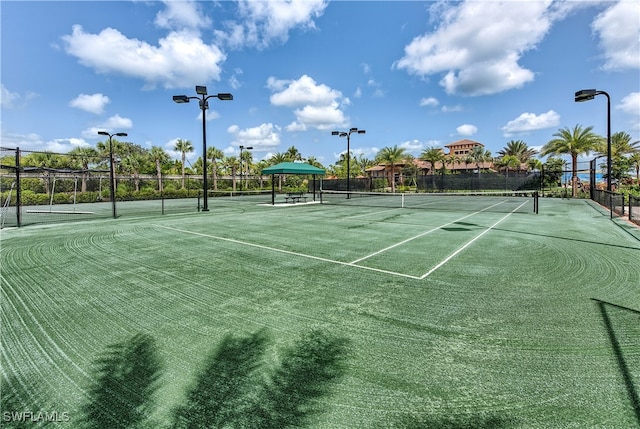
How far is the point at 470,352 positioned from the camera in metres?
2.95

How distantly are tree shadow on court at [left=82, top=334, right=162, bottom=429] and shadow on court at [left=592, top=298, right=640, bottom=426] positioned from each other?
130 inches

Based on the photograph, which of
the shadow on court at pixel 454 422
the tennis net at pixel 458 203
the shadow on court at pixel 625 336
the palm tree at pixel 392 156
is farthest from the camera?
the palm tree at pixel 392 156

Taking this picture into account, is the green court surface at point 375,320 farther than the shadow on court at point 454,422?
Yes

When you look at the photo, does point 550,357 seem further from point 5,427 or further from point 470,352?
point 5,427

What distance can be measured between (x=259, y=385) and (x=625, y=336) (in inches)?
138

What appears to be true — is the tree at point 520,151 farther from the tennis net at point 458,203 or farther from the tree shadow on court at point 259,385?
the tree shadow on court at point 259,385

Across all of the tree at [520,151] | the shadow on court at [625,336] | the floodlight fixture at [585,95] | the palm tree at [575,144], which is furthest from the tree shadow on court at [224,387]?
the tree at [520,151]

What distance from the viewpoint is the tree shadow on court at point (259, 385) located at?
2141mm

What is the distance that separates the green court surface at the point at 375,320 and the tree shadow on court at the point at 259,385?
91mm

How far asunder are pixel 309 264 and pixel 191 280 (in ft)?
6.72

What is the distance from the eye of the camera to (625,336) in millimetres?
3180

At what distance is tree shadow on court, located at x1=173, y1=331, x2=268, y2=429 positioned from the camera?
2143mm

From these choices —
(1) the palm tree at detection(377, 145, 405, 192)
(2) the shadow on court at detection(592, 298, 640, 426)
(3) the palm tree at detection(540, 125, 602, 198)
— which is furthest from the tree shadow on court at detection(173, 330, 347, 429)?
(1) the palm tree at detection(377, 145, 405, 192)

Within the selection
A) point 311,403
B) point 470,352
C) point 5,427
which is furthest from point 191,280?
point 470,352
